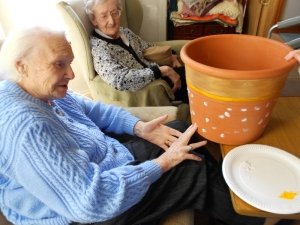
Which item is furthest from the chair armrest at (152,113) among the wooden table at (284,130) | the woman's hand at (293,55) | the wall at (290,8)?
the wall at (290,8)

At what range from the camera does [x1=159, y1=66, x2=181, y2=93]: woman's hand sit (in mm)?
1516

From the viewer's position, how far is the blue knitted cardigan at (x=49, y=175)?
637 mm

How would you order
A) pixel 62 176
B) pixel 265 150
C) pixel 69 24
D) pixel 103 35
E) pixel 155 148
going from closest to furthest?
pixel 62 176 → pixel 265 150 → pixel 155 148 → pixel 69 24 → pixel 103 35

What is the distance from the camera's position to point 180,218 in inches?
32.6

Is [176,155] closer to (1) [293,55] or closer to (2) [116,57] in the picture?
(1) [293,55]

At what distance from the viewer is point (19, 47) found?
0.68 metres

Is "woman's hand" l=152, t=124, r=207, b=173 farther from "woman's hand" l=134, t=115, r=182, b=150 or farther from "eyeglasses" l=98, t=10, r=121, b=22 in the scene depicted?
"eyeglasses" l=98, t=10, r=121, b=22

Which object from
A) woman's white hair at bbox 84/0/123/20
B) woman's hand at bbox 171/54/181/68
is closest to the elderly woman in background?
woman's white hair at bbox 84/0/123/20

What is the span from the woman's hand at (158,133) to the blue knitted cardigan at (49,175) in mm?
199

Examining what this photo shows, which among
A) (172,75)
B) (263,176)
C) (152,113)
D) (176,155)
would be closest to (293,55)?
(263,176)

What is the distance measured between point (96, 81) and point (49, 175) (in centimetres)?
91

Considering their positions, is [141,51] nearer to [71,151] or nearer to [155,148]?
[155,148]

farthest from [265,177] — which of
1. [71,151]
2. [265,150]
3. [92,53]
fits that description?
[92,53]

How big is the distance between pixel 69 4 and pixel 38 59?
2.68 ft
